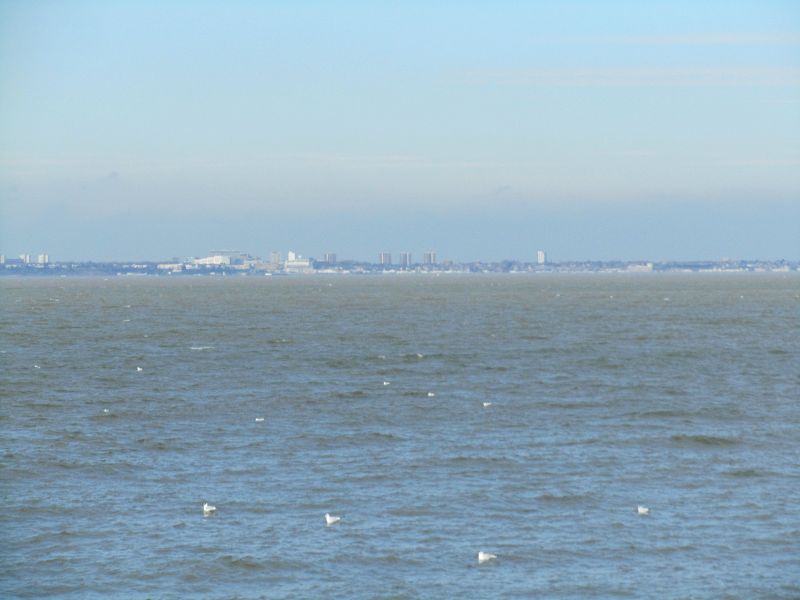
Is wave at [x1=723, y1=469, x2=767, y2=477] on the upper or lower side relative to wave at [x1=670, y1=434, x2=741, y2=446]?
lower

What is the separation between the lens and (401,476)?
34.3 metres

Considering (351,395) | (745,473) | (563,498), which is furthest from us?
(351,395)

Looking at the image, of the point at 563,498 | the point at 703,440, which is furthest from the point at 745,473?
the point at 563,498

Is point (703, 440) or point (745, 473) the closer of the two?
point (745, 473)

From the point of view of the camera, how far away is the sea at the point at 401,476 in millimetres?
25531

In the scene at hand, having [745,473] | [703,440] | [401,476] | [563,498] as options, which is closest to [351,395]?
[703,440]

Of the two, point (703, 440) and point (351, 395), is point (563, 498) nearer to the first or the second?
point (703, 440)

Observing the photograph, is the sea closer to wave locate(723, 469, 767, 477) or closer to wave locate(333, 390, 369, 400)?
wave locate(723, 469, 767, 477)

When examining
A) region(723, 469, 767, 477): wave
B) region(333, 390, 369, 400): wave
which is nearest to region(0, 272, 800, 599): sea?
region(723, 469, 767, 477): wave

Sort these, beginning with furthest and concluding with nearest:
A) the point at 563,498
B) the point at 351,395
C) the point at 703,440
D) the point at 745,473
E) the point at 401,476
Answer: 1. the point at 351,395
2. the point at 703,440
3. the point at 745,473
4. the point at 401,476
5. the point at 563,498

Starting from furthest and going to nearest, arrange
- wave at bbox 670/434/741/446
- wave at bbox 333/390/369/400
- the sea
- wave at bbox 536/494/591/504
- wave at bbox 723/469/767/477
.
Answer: wave at bbox 333/390/369/400 < wave at bbox 670/434/741/446 < wave at bbox 723/469/767/477 < wave at bbox 536/494/591/504 < the sea

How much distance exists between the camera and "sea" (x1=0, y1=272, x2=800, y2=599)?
2553 centimetres

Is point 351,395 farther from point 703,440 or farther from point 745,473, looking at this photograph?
point 745,473

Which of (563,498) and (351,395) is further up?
(351,395)
